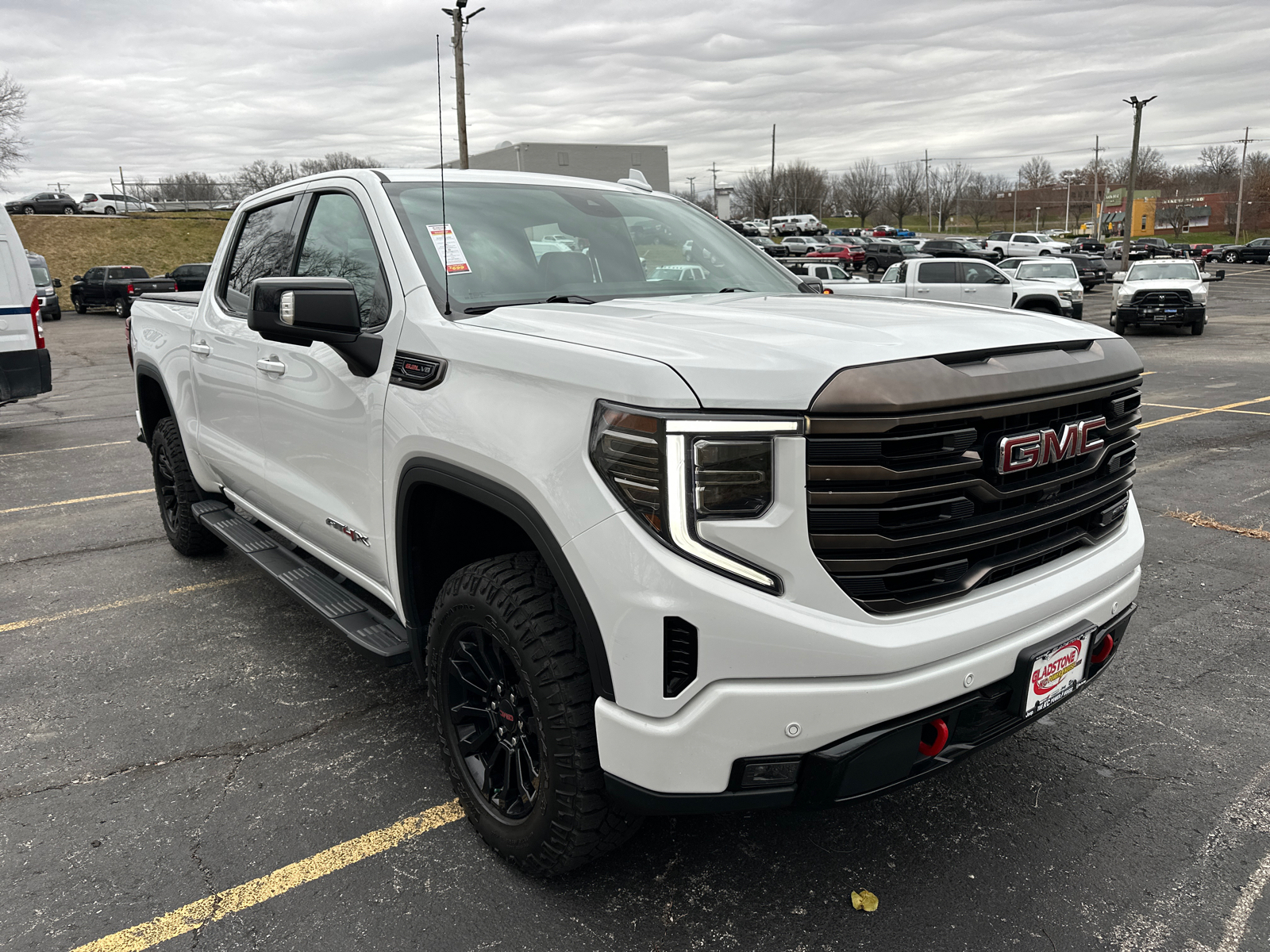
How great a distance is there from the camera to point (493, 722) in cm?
261

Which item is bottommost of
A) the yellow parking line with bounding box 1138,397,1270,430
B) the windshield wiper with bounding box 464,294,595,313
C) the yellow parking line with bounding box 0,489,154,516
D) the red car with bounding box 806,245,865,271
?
the yellow parking line with bounding box 0,489,154,516

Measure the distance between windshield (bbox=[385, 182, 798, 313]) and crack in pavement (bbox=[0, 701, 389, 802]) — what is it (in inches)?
70.1

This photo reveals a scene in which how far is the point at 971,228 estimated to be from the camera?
363 ft

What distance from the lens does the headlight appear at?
1.92 m

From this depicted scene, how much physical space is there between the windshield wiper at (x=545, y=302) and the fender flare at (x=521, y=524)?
51cm

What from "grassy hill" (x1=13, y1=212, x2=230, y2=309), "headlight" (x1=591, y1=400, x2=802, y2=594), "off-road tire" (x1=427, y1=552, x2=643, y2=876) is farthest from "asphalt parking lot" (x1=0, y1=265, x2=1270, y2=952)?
"grassy hill" (x1=13, y1=212, x2=230, y2=309)

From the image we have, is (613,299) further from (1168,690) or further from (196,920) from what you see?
(1168,690)

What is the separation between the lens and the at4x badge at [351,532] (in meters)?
3.09

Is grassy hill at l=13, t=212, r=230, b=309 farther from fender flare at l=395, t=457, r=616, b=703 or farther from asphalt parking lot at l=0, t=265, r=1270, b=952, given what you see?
fender flare at l=395, t=457, r=616, b=703

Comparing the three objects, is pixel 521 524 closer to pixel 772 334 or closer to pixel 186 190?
pixel 772 334

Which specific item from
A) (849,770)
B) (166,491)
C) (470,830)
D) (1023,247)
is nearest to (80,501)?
(166,491)

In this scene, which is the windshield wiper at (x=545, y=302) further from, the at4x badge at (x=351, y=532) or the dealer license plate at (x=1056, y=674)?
the dealer license plate at (x=1056, y=674)

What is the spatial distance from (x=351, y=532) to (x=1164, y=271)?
21764 mm

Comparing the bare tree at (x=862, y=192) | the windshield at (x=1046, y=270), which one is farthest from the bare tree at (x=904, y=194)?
the windshield at (x=1046, y=270)
